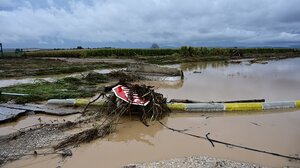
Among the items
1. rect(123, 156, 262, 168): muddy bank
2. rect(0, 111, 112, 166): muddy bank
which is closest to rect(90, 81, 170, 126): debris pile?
rect(0, 111, 112, 166): muddy bank

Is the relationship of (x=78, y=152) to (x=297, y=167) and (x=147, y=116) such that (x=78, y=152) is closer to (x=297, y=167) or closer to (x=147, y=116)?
(x=147, y=116)

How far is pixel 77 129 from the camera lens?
6.76 meters

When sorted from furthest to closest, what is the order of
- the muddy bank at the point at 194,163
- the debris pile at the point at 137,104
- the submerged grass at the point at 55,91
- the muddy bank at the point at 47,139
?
the submerged grass at the point at 55,91
the debris pile at the point at 137,104
the muddy bank at the point at 47,139
the muddy bank at the point at 194,163

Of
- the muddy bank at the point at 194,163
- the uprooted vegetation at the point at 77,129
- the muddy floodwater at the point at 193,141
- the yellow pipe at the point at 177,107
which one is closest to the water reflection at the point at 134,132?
the muddy floodwater at the point at 193,141

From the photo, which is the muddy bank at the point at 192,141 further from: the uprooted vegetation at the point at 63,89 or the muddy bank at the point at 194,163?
the uprooted vegetation at the point at 63,89

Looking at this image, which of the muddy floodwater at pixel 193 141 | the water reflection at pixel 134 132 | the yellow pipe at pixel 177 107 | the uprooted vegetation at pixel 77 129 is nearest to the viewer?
the muddy floodwater at pixel 193 141

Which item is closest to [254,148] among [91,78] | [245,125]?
[245,125]

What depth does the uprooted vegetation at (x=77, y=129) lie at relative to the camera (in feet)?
17.9

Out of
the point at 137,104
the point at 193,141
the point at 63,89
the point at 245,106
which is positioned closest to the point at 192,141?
the point at 193,141

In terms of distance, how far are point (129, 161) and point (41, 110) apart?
14.9 feet

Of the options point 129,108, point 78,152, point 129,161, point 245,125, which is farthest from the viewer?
point 129,108

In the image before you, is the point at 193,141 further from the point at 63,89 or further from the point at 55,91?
the point at 63,89

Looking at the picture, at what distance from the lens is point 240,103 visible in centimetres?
833

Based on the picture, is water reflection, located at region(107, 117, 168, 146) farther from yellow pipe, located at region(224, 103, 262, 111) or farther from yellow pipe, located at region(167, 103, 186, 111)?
yellow pipe, located at region(224, 103, 262, 111)
